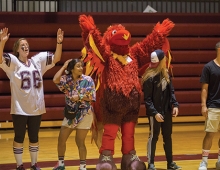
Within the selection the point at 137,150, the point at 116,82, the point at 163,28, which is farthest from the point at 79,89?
the point at 137,150

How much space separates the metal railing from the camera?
8781mm

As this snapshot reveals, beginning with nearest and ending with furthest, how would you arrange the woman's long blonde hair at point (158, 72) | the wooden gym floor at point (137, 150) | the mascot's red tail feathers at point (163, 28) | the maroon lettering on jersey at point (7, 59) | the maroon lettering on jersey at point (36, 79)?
the maroon lettering on jersey at point (7, 59) → the maroon lettering on jersey at point (36, 79) → the woman's long blonde hair at point (158, 72) → the mascot's red tail feathers at point (163, 28) → the wooden gym floor at point (137, 150)

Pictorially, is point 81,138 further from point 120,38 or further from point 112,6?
point 112,6

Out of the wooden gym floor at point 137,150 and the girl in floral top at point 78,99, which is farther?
the wooden gym floor at point 137,150

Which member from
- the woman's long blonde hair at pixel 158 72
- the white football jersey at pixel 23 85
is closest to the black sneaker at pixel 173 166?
the woman's long blonde hair at pixel 158 72

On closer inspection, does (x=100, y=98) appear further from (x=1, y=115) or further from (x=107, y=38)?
(x=1, y=115)

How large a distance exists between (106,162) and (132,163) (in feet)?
0.83

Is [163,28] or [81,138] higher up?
[163,28]

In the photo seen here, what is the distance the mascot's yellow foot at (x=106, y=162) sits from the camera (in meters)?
4.85

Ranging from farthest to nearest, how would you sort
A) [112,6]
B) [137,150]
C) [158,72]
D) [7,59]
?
[112,6] < [137,150] < [158,72] < [7,59]

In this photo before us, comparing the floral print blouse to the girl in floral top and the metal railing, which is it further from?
the metal railing

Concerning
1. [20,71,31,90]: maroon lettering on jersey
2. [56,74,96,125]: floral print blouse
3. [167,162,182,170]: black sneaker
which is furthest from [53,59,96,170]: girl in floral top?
[167,162,182,170]: black sneaker

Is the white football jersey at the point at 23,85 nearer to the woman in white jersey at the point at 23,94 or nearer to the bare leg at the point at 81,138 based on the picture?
the woman in white jersey at the point at 23,94

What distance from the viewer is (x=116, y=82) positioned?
4.96m
